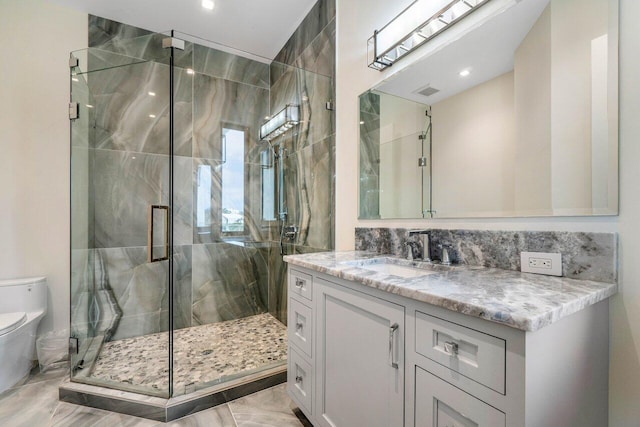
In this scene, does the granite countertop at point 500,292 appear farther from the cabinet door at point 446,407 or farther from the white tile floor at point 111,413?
the white tile floor at point 111,413

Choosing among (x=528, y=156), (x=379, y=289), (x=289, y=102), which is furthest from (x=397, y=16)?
(x=379, y=289)

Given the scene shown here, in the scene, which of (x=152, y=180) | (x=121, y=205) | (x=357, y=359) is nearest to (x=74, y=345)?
(x=121, y=205)

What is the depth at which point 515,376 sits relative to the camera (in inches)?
24.8

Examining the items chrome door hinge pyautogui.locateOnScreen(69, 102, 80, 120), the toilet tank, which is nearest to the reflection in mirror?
chrome door hinge pyautogui.locateOnScreen(69, 102, 80, 120)

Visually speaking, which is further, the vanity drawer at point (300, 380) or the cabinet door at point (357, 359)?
the vanity drawer at point (300, 380)

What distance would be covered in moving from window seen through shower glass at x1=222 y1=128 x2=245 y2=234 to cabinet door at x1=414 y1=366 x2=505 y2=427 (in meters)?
2.20

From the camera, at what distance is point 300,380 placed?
1497 mm

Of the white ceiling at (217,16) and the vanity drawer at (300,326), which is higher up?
the white ceiling at (217,16)

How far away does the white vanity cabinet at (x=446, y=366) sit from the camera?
648 millimetres

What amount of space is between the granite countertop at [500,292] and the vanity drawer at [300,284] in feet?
0.91

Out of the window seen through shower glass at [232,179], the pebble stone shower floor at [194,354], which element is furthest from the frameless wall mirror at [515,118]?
the window seen through shower glass at [232,179]

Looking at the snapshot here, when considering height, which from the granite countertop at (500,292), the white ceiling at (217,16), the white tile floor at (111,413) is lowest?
the white tile floor at (111,413)

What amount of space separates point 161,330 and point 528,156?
100 inches

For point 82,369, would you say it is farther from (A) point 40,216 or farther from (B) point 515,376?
(B) point 515,376
